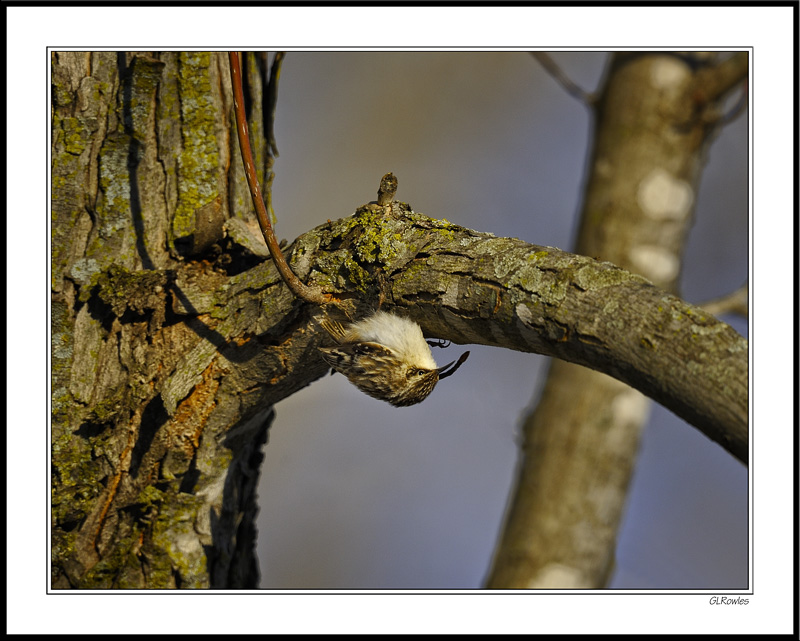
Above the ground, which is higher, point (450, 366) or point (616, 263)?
point (616, 263)

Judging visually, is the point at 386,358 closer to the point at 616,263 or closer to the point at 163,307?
the point at 163,307

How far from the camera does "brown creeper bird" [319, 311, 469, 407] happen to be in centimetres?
159

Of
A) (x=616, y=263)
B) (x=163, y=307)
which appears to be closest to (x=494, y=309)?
(x=163, y=307)

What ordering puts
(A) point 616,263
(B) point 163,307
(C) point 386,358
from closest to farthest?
(C) point 386,358, (B) point 163,307, (A) point 616,263

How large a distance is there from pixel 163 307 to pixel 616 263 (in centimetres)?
295

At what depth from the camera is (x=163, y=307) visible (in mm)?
1831

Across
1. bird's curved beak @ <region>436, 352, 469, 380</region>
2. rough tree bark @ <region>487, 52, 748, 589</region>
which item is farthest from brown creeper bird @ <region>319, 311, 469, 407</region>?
rough tree bark @ <region>487, 52, 748, 589</region>

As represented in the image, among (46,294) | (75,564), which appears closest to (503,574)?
(75,564)

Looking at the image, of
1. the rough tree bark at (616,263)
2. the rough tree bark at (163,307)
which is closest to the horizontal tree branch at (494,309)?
the rough tree bark at (163,307)

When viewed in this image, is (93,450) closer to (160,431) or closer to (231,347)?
(160,431)

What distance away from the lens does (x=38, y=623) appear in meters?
1.70

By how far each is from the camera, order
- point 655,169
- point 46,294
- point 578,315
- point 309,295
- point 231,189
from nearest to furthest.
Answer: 1. point 578,315
2. point 309,295
3. point 46,294
4. point 231,189
5. point 655,169

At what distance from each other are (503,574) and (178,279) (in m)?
3.19

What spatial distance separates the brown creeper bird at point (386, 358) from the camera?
1.59m
